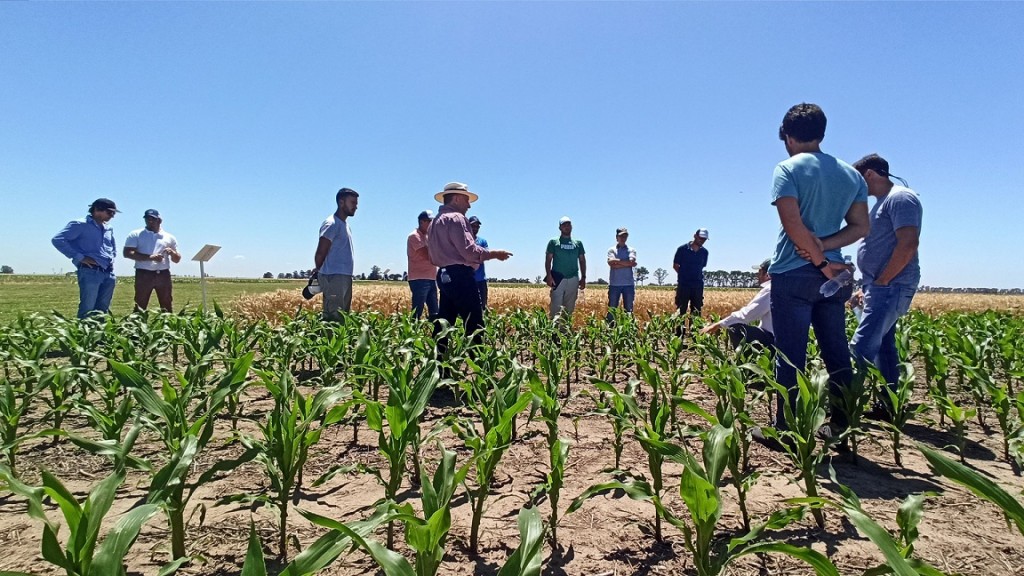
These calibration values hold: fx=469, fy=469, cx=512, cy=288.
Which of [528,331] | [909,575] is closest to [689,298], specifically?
[528,331]

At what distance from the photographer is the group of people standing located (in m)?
6.50

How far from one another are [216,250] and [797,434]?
31.2 feet

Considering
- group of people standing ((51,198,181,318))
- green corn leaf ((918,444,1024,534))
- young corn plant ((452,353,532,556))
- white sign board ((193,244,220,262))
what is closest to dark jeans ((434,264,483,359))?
young corn plant ((452,353,532,556))

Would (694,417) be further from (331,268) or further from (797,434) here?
(331,268)

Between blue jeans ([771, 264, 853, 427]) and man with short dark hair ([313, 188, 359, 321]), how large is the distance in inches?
186

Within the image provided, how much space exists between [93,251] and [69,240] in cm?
29

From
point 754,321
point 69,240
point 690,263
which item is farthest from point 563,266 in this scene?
point 69,240

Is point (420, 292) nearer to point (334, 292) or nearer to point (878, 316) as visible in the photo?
point (334, 292)

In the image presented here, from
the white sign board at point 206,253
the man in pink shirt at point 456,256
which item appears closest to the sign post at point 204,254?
Answer: the white sign board at point 206,253

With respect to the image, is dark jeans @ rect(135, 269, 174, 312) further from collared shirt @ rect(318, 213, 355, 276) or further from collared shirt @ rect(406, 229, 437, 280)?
collared shirt @ rect(406, 229, 437, 280)

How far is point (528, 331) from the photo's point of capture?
24.5 feet

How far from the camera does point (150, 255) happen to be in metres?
7.23

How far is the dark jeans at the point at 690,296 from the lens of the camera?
29.0 ft

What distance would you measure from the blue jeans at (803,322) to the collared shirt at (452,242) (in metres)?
2.63
